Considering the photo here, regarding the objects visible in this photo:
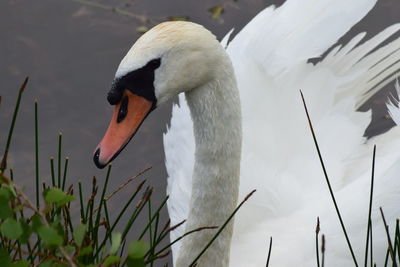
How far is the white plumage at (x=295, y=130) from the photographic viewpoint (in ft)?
13.3

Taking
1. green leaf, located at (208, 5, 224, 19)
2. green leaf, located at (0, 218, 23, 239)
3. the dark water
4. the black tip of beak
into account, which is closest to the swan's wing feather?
the dark water

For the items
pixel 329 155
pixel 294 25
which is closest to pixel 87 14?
pixel 294 25

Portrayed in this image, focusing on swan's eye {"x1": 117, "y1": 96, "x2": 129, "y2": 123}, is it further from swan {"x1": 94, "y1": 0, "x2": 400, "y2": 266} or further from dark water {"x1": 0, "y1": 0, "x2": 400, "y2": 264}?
dark water {"x1": 0, "y1": 0, "x2": 400, "y2": 264}

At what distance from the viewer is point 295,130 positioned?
14.9 ft

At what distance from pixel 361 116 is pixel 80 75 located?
201 cm

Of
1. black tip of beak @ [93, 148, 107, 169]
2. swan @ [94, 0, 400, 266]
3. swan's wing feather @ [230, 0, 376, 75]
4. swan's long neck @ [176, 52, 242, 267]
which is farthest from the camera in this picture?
swan's wing feather @ [230, 0, 376, 75]

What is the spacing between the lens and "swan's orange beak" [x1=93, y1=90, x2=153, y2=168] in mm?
3172

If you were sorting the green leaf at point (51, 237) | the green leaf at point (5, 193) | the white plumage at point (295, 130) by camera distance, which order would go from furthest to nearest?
1. the white plumage at point (295, 130)
2. the green leaf at point (5, 193)
3. the green leaf at point (51, 237)

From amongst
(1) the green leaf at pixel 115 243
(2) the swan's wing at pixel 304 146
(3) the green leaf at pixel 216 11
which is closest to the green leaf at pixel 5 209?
(1) the green leaf at pixel 115 243

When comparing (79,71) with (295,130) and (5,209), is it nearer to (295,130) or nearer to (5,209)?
(295,130)

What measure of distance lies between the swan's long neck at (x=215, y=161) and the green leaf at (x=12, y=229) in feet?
4.25

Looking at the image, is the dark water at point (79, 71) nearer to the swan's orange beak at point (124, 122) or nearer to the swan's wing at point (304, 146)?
the swan's wing at point (304, 146)

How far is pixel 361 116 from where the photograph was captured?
4582mm

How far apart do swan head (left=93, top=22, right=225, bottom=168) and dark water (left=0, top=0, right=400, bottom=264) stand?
2064 mm
